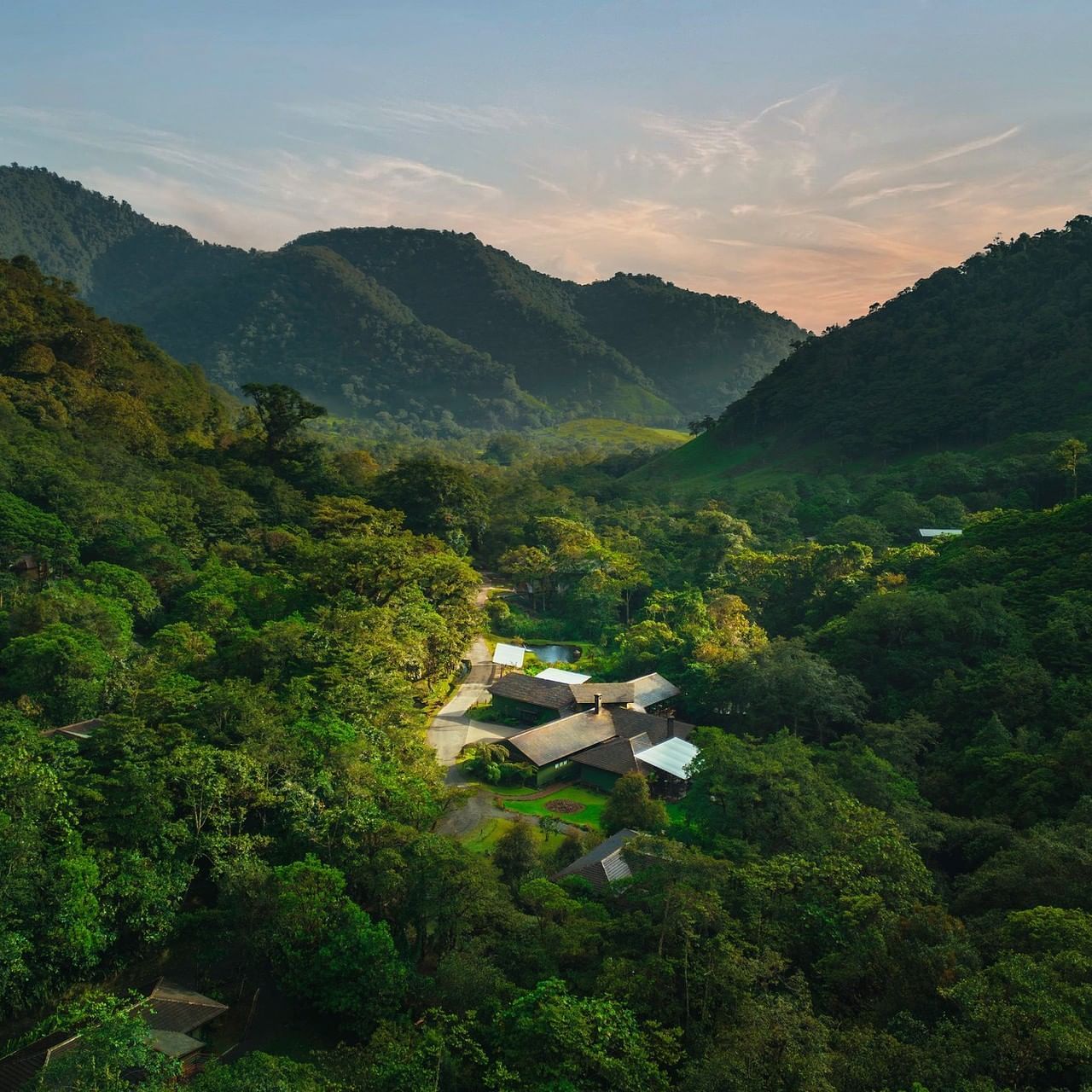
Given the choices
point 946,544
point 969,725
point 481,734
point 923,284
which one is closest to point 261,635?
point 481,734

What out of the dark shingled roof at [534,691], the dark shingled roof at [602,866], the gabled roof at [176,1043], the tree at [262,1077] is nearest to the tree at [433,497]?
the dark shingled roof at [534,691]

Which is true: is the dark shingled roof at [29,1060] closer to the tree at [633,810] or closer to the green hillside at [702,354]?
the tree at [633,810]

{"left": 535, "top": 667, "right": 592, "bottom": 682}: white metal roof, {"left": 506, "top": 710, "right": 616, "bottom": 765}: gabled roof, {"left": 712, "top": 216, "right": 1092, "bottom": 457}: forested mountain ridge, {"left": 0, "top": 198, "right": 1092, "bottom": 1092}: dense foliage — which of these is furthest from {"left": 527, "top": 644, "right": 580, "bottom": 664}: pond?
{"left": 712, "top": 216, "right": 1092, "bottom": 457}: forested mountain ridge

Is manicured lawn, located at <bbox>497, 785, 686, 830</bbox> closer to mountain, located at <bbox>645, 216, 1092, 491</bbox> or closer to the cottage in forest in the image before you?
the cottage in forest

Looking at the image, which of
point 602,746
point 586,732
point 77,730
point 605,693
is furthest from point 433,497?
point 77,730

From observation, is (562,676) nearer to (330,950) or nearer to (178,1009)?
(330,950)

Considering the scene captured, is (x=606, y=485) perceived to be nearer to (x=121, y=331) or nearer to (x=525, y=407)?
(x=121, y=331)
